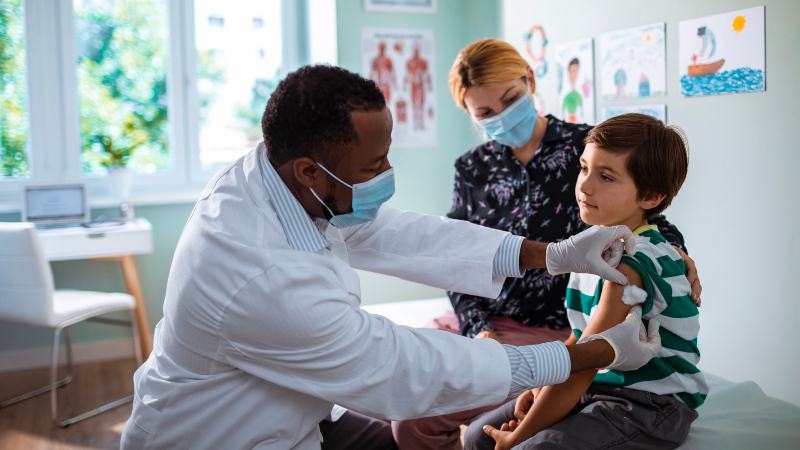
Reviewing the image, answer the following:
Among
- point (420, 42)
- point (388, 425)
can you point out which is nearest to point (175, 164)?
point (420, 42)

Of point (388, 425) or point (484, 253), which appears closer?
point (484, 253)

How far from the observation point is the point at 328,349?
34.9 inches

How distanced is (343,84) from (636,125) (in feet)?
2.06

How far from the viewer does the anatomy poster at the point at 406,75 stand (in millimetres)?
3398

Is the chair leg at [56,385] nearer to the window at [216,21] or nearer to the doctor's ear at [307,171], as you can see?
the window at [216,21]

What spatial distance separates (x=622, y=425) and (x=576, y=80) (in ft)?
5.84

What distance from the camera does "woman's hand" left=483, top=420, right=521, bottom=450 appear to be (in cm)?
115

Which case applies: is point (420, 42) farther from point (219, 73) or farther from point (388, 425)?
point (388, 425)

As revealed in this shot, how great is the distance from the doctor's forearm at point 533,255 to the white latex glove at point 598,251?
0.05m

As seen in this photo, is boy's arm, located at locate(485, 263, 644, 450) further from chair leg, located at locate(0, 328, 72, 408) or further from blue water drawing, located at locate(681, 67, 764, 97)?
chair leg, located at locate(0, 328, 72, 408)

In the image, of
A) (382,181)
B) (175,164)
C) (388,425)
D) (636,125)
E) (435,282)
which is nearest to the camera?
(382,181)

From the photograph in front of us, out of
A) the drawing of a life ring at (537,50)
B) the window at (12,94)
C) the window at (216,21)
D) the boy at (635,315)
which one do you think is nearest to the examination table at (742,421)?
the boy at (635,315)

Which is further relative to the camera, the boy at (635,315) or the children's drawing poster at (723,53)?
the children's drawing poster at (723,53)

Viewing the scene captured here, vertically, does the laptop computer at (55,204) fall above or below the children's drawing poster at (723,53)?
below
